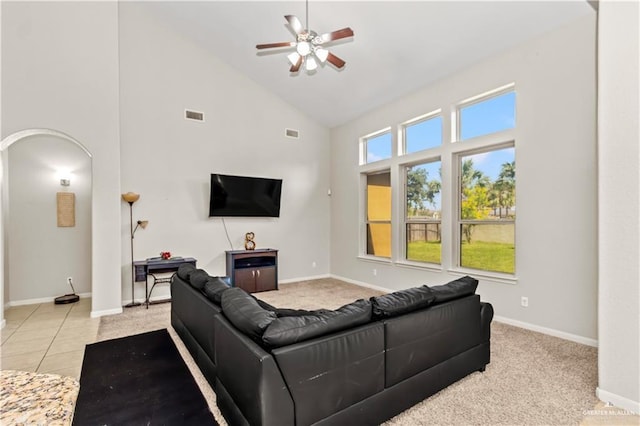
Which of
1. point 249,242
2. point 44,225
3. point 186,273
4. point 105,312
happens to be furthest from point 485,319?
point 44,225

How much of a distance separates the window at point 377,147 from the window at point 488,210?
159 cm

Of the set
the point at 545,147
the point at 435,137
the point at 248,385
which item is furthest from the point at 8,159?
the point at 545,147

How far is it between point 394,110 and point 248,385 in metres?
5.10

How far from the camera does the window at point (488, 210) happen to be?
4.14 meters

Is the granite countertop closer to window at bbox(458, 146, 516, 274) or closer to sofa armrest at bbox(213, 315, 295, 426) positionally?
sofa armrest at bbox(213, 315, 295, 426)

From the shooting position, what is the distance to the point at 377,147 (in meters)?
6.18

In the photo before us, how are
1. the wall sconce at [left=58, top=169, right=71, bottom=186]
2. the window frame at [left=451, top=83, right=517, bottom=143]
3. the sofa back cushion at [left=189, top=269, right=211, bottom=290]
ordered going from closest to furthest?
the sofa back cushion at [left=189, top=269, right=211, bottom=290] → the window frame at [left=451, top=83, right=517, bottom=143] → the wall sconce at [left=58, top=169, right=71, bottom=186]

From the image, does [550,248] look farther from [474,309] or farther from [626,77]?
[626,77]

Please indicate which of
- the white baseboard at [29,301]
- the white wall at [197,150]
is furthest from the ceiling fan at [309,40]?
the white baseboard at [29,301]

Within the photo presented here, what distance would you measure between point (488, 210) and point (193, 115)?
16.5ft

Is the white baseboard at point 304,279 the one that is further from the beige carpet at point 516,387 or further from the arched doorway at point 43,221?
the arched doorway at point 43,221

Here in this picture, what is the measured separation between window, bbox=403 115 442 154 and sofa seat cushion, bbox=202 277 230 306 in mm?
3903

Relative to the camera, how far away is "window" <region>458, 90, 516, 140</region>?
4.08 metres

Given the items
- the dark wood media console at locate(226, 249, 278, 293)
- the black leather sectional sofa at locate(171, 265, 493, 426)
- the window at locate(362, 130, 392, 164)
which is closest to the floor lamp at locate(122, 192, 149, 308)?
the dark wood media console at locate(226, 249, 278, 293)
